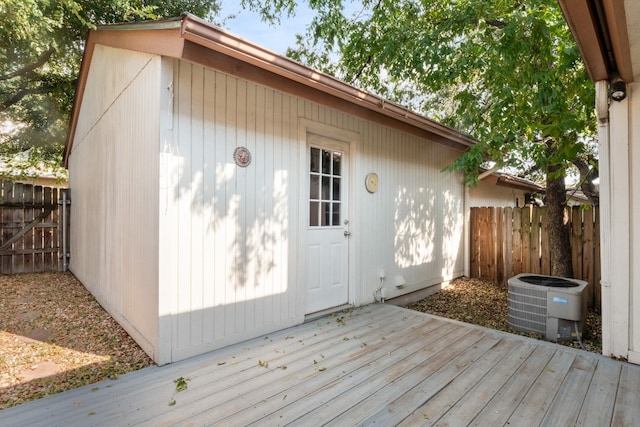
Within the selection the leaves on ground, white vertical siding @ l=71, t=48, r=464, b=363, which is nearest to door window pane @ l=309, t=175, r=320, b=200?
white vertical siding @ l=71, t=48, r=464, b=363

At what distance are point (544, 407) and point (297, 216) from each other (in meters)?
2.55

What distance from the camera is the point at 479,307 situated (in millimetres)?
4711

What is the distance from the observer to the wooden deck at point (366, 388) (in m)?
1.95

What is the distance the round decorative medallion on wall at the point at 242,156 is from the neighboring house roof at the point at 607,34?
2.48m

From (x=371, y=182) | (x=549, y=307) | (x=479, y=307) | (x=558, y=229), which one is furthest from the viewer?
(x=558, y=229)

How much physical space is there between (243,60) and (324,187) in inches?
72.8

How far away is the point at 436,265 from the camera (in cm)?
578

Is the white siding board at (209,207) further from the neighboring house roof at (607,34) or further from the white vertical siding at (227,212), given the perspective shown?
the neighboring house roof at (607,34)

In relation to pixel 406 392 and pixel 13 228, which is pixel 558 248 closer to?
pixel 406 392

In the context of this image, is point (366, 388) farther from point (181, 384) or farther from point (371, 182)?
point (371, 182)

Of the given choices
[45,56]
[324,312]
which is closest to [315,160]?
[324,312]

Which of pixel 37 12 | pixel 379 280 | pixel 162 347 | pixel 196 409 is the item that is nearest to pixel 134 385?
pixel 162 347

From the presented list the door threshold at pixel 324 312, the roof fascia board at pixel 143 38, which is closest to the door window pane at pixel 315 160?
the door threshold at pixel 324 312

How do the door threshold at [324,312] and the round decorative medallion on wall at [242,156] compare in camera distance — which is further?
the door threshold at [324,312]
